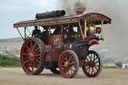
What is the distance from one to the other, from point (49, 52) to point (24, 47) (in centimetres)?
214

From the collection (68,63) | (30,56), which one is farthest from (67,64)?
(30,56)

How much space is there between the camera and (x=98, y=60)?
19.7 metres

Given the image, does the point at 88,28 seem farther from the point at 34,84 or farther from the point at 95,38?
the point at 34,84

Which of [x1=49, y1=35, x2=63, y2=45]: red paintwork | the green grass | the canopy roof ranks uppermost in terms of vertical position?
the canopy roof

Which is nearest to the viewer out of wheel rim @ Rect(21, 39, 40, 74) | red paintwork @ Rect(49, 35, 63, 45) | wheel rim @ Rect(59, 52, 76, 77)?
wheel rim @ Rect(59, 52, 76, 77)

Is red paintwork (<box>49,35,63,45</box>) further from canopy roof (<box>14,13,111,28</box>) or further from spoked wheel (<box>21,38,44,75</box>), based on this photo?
canopy roof (<box>14,13,111,28</box>)

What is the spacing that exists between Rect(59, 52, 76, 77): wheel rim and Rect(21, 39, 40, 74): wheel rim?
1.90 metres

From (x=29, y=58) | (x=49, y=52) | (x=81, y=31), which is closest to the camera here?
(x=81, y=31)

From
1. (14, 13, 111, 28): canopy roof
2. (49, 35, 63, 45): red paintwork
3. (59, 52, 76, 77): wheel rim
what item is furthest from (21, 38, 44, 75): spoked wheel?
(59, 52, 76, 77): wheel rim

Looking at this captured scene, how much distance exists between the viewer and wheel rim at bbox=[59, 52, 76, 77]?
18734 mm

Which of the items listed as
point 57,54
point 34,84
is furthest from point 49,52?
point 34,84

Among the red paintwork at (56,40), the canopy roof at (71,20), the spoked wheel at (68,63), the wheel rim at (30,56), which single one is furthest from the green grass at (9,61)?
the spoked wheel at (68,63)

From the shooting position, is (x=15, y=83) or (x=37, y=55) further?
(x=37, y=55)

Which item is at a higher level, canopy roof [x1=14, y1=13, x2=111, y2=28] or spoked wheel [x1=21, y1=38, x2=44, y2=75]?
canopy roof [x1=14, y1=13, x2=111, y2=28]
